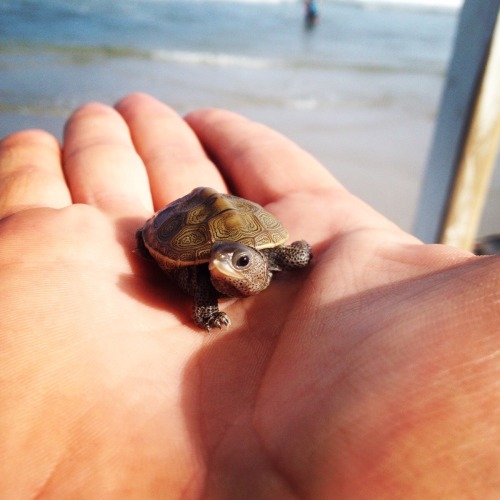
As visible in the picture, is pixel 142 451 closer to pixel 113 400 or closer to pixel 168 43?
pixel 113 400

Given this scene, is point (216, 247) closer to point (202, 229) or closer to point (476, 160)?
point (202, 229)

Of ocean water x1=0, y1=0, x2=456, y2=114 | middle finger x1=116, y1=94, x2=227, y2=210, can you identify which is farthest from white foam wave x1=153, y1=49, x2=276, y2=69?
middle finger x1=116, y1=94, x2=227, y2=210

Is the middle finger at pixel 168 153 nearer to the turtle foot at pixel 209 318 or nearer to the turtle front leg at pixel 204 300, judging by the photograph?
the turtle front leg at pixel 204 300

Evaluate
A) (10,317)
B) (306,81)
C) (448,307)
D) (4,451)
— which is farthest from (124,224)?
(306,81)

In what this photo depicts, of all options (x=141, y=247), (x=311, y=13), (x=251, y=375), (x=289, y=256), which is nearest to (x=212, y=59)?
(x=141, y=247)

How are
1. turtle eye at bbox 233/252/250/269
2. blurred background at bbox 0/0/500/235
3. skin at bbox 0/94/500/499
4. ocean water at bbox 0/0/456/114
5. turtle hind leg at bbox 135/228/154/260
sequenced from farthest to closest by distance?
ocean water at bbox 0/0/456/114 < blurred background at bbox 0/0/500/235 < turtle hind leg at bbox 135/228/154/260 < turtle eye at bbox 233/252/250/269 < skin at bbox 0/94/500/499

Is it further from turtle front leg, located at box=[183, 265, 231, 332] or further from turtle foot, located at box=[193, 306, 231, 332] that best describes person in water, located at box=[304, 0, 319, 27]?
turtle foot, located at box=[193, 306, 231, 332]
